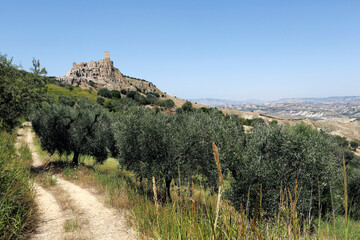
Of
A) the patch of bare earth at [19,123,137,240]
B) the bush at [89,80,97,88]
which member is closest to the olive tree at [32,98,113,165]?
the patch of bare earth at [19,123,137,240]

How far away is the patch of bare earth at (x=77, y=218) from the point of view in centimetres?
889

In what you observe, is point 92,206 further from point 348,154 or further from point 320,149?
point 348,154

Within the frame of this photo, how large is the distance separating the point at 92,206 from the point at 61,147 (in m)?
18.6

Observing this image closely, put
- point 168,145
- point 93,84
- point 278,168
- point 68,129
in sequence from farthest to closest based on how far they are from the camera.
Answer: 1. point 93,84
2. point 68,129
3. point 168,145
4. point 278,168

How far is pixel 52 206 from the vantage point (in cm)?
1175

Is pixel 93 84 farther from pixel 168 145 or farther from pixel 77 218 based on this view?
pixel 77 218

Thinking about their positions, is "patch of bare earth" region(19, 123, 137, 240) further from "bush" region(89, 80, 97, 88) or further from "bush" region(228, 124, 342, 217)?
"bush" region(89, 80, 97, 88)

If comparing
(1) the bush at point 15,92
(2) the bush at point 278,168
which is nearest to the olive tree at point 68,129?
(1) the bush at point 15,92

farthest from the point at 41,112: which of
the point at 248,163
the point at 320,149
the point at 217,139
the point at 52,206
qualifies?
the point at 320,149

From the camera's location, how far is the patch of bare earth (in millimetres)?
8891

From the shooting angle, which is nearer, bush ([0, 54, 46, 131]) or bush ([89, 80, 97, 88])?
bush ([0, 54, 46, 131])

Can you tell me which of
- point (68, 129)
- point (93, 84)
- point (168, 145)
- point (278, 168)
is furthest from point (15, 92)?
point (93, 84)

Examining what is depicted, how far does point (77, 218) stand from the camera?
34.1 ft

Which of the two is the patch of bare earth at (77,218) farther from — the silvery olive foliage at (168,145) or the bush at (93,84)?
the bush at (93,84)
